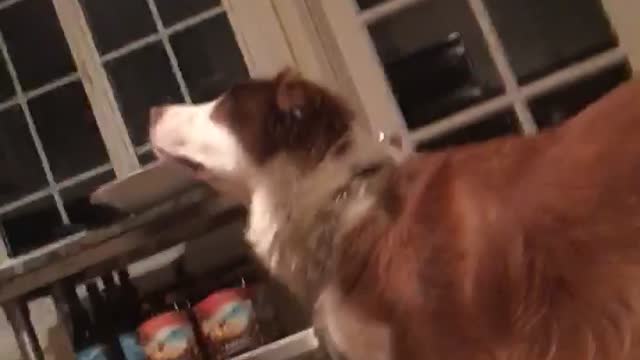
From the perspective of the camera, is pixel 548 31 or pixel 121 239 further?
pixel 548 31

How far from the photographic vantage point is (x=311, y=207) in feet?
6.00

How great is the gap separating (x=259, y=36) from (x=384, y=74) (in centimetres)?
31

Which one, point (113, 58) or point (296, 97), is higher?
point (113, 58)

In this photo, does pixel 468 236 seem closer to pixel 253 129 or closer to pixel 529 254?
pixel 529 254

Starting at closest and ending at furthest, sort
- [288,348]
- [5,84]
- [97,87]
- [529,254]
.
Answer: [529,254]
[288,348]
[97,87]
[5,84]

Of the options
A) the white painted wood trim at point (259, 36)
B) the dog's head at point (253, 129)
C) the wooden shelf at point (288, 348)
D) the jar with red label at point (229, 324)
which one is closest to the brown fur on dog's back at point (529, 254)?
the dog's head at point (253, 129)

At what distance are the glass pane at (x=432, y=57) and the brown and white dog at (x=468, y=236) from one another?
27.3 inches

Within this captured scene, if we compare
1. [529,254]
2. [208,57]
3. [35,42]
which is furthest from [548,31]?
[35,42]

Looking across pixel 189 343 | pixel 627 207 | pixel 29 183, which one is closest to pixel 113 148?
pixel 29 183

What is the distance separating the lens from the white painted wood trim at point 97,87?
259 cm

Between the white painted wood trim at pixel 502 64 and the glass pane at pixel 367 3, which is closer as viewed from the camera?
the white painted wood trim at pixel 502 64

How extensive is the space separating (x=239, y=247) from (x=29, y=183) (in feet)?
2.06

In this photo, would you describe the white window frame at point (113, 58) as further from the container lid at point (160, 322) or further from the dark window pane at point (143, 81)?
the container lid at point (160, 322)

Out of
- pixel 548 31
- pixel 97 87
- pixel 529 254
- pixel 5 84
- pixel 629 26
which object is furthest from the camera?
pixel 5 84
